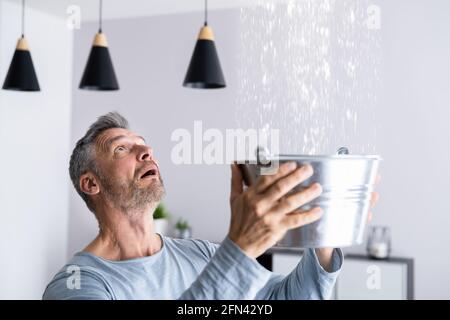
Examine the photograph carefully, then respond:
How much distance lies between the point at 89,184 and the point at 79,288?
0.43 meters

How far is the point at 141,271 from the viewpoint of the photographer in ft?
4.66

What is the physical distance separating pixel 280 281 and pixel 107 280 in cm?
39

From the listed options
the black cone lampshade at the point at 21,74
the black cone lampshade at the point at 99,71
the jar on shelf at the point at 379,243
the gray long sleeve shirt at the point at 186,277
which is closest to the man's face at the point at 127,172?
the gray long sleeve shirt at the point at 186,277

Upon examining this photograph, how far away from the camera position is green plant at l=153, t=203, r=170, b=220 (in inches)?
174

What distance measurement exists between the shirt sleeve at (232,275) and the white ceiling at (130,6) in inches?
135

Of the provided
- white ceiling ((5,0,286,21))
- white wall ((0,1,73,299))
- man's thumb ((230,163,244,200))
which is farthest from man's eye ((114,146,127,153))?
white wall ((0,1,73,299))

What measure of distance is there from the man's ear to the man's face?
0.08 feet

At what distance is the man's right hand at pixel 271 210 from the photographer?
32.1 inches

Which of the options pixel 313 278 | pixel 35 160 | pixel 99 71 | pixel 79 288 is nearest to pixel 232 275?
pixel 313 278

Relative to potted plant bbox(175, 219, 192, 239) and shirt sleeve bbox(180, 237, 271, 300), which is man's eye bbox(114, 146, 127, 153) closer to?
shirt sleeve bbox(180, 237, 271, 300)

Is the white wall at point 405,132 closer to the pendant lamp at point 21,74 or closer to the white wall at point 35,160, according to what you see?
the white wall at point 35,160

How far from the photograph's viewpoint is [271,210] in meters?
0.83

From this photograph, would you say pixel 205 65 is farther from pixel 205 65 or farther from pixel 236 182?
pixel 236 182
